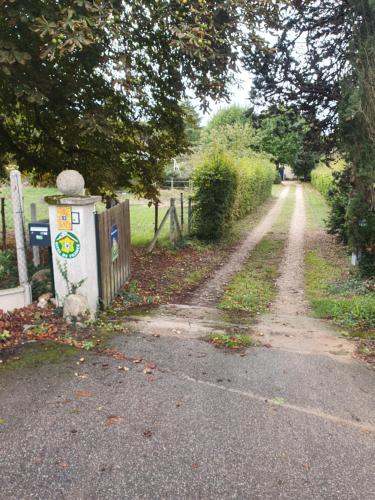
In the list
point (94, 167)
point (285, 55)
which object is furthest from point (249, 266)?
point (285, 55)

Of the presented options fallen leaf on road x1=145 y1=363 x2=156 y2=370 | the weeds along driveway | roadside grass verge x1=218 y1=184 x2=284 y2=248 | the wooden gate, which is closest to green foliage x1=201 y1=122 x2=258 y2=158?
roadside grass verge x1=218 y1=184 x2=284 y2=248

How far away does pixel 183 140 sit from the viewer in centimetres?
1110

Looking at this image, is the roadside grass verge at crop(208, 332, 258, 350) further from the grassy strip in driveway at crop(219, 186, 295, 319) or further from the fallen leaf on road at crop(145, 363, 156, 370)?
the grassy strip in driveway at crop(219, 186, 295, 319)

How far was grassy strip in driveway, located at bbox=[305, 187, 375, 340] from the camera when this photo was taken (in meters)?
6.97

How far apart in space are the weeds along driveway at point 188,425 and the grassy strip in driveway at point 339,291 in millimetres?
2023

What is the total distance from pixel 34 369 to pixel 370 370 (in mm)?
3661

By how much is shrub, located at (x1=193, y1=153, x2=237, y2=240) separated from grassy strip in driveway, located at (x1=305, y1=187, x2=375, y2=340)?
10.8 feet

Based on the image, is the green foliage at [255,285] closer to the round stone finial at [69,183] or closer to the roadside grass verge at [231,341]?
the roadside grass verge at [231,341]

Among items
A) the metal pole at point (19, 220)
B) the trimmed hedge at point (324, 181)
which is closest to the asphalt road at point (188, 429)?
the metal pole at point (19, 220)

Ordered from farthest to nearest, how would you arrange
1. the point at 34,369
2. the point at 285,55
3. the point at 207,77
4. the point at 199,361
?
the point at 285,55 < the point at 207,77 < the point at 199,361 < the point at 34,369

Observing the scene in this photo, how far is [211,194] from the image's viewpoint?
14625mm

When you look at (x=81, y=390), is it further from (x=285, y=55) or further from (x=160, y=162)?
(x=285, y=55)

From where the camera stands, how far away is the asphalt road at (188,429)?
2842 millimetres

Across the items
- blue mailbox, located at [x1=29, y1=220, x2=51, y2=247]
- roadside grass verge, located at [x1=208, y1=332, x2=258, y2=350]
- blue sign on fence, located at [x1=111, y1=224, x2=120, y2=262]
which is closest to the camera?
roadside grass verge, located at [x1=208, y1=332, x2=258, y2=350]
